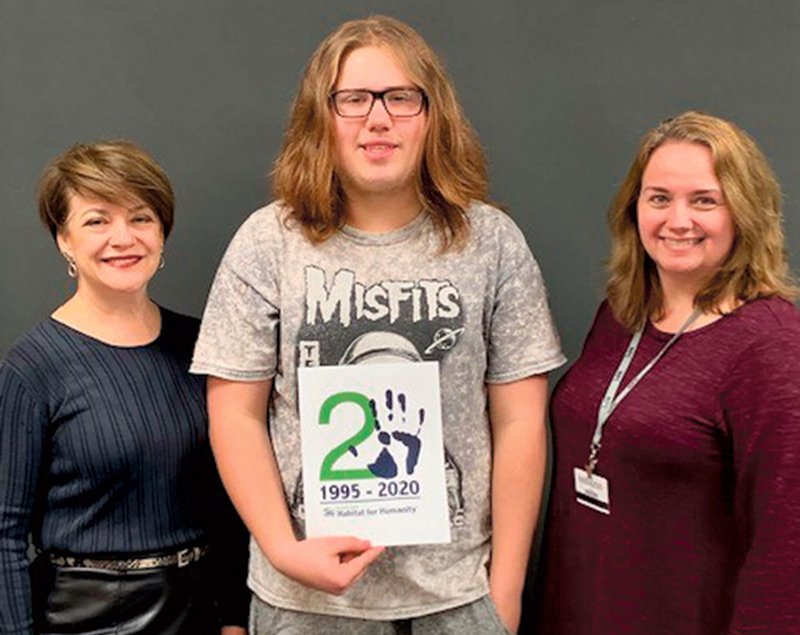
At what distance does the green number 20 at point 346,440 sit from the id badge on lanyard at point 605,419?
382mm

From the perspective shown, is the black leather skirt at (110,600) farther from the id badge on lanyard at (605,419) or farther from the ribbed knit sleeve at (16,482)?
the id badge on lanyard at (605,419)

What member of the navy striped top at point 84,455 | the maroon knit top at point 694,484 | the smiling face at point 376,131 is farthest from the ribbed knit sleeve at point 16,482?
the maroon knit top at point 694,484

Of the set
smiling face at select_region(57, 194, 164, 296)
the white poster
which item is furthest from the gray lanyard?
smiling face at select_region(57, 194, 164, 296)

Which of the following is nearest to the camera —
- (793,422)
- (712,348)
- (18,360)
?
(793,422)

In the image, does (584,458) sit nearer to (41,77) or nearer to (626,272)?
(626,272)

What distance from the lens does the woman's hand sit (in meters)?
1.51

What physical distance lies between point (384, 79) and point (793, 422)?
32.6 inches

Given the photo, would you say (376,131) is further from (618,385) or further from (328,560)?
(328,560)

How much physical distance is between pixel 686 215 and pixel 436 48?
28.5 inches

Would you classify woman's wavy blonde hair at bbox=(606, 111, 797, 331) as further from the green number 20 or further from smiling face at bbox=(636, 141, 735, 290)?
the green number 20

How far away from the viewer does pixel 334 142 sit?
1.57 metres

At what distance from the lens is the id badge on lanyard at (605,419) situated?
1.55 metres

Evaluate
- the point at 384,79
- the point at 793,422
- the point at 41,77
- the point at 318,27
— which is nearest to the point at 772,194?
the point at 793,422

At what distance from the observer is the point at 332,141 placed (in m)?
1.57
